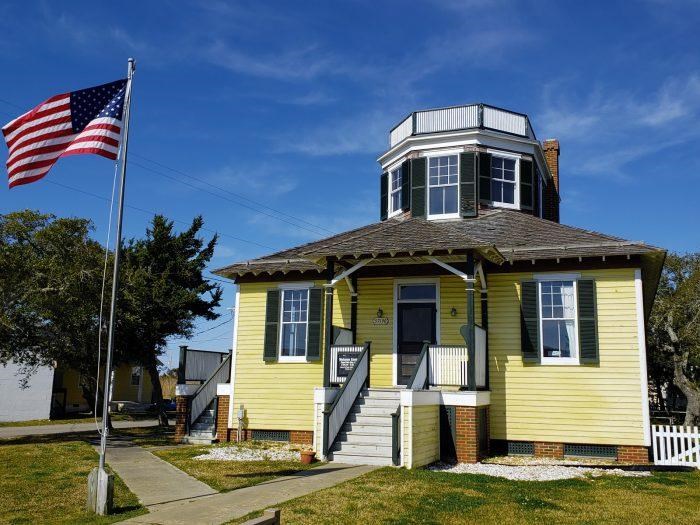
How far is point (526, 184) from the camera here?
19.1 m

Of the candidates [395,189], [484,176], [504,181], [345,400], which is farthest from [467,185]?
[345,400]

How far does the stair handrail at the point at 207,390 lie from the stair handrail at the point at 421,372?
6.76m

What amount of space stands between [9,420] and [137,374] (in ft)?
42.4

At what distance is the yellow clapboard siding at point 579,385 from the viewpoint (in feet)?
46.5

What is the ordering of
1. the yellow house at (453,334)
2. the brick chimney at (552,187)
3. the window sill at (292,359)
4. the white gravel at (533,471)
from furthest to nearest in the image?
the brick chimney at (552,187) → the window sill at (292,359) → the yellow house at (453,334) → the white gravel at (533,471)

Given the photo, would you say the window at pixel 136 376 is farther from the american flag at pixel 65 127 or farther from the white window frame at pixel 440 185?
the american flag at pixel 65 127

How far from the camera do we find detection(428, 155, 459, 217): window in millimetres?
18797

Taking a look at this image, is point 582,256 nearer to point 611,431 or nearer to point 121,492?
point 611,431

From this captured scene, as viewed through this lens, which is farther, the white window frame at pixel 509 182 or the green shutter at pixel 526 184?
the green shutter at pixel 526 184

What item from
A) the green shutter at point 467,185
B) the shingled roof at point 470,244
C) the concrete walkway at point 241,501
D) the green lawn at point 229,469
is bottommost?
the green lawn at point 229,469

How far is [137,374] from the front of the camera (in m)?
44.2

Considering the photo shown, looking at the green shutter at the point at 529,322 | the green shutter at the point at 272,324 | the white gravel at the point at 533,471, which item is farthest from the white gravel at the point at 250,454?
the green shutter at the point at 529,322

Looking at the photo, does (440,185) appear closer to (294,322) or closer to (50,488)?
(294,322)

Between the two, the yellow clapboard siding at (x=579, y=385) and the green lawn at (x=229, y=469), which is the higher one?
the yellow clapboard siding at (x=579, y=385)
